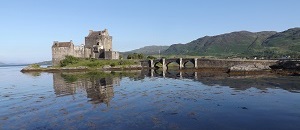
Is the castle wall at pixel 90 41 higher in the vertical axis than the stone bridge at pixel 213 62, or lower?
higher

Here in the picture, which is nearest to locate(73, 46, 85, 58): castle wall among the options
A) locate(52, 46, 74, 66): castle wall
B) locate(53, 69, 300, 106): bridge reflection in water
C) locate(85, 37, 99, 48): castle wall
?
locate(52, 46, 74, 66): castle wall

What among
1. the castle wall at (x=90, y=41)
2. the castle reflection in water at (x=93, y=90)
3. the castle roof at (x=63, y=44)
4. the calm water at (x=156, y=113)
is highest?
the castle wall at (x=90, y=41)

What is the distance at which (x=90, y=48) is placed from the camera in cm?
11825

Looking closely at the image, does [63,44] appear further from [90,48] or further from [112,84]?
[112,84]

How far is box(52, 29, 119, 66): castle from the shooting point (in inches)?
4291

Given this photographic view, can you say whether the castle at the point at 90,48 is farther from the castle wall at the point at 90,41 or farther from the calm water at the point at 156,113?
the calm water at the point at 156,113

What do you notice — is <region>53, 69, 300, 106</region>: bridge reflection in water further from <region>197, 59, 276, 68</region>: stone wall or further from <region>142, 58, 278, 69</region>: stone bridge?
<region>142, 58, 278, 69</region>: stone bridge

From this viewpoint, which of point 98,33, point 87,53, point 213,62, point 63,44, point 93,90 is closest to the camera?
point 93,90

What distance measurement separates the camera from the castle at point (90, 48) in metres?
109

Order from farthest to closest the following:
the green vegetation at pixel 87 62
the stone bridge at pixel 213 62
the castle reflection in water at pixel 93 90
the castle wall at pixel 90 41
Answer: the castle wall at pixel 90 41 → the green vegetation at pixel 87 62 → the stone bridge at pixel 213 62 → the castle reflection in water at pixel 93 90

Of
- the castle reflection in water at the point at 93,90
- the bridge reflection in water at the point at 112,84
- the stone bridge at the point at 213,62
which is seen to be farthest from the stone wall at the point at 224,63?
the castle reflection in water at the point at 93,90

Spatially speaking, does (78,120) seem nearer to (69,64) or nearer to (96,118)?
(96,118)

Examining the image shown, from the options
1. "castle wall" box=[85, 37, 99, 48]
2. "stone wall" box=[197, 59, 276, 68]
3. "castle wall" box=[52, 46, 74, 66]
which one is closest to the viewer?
"stone wall" box=[197, 59, 276, 68]

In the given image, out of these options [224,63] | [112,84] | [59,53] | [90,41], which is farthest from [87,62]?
[112,84]
